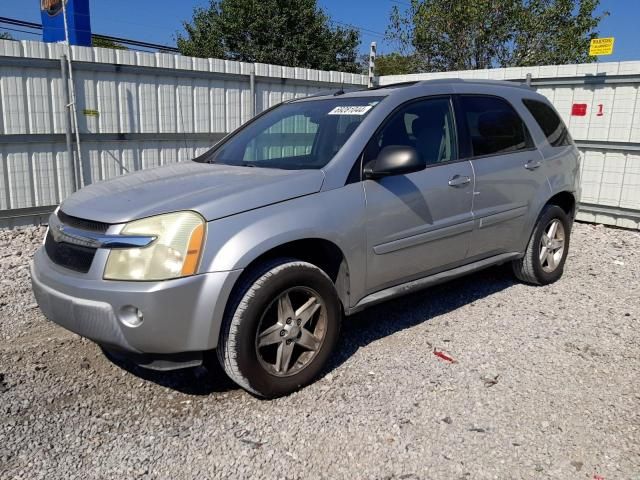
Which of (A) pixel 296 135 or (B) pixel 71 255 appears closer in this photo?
(B) pixel 71 255

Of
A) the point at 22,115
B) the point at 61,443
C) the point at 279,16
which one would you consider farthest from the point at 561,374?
the point at 279,16

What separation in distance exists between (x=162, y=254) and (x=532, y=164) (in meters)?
3.29

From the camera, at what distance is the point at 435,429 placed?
2.83 metres

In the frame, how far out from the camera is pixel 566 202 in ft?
17.3

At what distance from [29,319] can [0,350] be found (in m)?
0.55

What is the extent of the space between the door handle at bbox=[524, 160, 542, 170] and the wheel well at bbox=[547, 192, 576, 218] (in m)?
0.53

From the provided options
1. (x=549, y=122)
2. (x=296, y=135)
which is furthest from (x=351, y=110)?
(x=549, y=122)

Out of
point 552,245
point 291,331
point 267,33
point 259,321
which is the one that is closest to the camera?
point 259,321

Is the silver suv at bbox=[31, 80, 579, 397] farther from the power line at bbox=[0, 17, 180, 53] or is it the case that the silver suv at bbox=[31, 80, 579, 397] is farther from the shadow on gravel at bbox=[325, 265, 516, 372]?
the power line at bbox=[0, 17, 180, 53]

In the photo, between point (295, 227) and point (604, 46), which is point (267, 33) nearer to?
point (604, 46)

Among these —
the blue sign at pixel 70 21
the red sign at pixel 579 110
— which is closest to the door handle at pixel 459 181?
the red sign at pixel 579 110

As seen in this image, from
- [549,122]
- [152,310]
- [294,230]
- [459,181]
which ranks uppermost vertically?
[549,122]

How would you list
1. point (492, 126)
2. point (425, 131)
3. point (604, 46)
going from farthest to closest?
point (604, 46) < point (492, 126) < point (425, 131)

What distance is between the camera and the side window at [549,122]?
16.1ft
